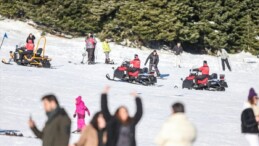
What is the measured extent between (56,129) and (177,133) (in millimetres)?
1528

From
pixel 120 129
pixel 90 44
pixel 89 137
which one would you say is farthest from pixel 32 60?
pixel 89 137

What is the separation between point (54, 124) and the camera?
7438 mm

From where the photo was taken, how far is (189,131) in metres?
6.84

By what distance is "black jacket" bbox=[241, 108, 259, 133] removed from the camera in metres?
10.2

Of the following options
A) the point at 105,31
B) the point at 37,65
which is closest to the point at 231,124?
the point at 37,65

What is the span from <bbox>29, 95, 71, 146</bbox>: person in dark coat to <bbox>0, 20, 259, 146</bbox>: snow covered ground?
16.0ft

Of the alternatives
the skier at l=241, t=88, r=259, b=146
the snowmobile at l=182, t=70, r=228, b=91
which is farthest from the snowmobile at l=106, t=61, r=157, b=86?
the skier at l=241, t=88, r=259, b=146

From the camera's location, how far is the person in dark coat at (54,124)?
24.4 ft

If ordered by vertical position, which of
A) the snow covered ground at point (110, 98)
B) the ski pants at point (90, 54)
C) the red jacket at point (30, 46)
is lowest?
the snow covered ground at point (110, 98)

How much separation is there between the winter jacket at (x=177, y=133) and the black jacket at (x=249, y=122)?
3471 millimetres

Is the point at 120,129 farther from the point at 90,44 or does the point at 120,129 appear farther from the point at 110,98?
the point at 90,44

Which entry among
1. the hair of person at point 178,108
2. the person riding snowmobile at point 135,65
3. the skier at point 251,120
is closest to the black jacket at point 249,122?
the skier at point 251,120

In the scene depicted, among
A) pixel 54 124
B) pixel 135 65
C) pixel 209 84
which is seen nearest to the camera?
pixel 54 124

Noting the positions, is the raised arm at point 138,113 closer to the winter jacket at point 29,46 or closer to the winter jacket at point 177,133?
the winter jacket at point 177,133
